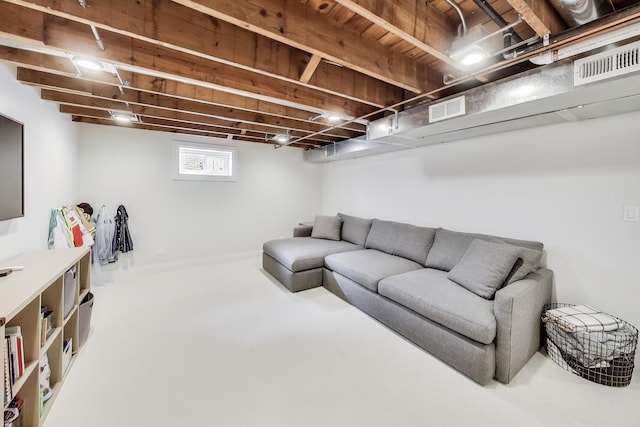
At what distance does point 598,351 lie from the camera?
5.89 feet

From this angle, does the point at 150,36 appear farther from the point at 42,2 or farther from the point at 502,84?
the point at 502,84

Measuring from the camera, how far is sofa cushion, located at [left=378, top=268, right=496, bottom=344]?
1.80 m

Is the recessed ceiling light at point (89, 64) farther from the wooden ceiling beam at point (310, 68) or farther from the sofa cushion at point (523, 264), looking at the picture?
the sofa cushion at point (523, 264)

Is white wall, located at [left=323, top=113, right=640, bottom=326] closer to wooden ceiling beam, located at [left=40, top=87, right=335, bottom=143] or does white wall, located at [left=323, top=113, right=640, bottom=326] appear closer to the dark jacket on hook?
wooden ceiling beam, located at [left=40, top=87, right=335, bottom=143]

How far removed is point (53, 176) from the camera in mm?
2740

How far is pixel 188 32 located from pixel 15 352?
6.57 ft

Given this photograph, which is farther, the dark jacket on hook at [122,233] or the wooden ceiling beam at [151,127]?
the dark jacket on hook at [122,233]

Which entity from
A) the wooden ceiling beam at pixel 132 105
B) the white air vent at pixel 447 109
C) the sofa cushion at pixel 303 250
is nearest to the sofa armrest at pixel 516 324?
the white air vent at pixel 447 109

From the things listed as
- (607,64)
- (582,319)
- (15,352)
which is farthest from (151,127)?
(582,319)

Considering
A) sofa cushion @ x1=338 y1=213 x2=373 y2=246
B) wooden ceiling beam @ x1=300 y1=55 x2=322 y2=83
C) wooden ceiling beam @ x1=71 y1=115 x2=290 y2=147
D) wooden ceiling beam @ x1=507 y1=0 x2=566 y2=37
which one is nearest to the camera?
wooden ceiling beam @ x1=507 y1=0 x2=566 y2=37

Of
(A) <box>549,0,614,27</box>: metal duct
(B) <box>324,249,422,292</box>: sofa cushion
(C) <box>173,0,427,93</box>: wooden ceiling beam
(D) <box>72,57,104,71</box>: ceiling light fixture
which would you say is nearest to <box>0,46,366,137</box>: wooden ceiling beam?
(D) <box>72,57,104,71</box>: ceiling light fixture

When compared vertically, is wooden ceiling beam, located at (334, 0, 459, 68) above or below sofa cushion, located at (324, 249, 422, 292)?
above

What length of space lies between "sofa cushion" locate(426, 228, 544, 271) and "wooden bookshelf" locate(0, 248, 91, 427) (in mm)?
3197

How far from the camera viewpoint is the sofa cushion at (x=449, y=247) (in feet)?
8.97
